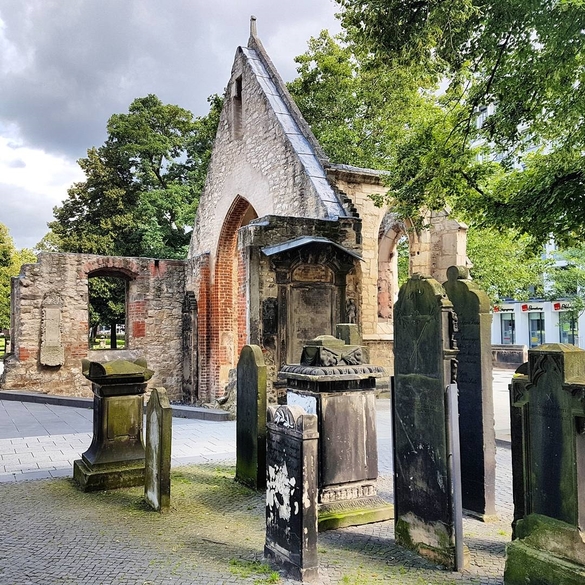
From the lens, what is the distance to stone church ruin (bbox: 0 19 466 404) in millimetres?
11141

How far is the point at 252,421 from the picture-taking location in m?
6.66

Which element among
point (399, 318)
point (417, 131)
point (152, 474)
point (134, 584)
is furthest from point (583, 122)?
point (134, 584)

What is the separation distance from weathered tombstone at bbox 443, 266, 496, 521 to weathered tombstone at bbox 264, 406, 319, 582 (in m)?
2.12

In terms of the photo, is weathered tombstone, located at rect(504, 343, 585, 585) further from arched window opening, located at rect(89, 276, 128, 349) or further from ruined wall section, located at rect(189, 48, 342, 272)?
arched window opening, located at rect(89, 276, 128, 349)

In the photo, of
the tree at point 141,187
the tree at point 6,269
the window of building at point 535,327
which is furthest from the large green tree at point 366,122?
the tree at point 6,269

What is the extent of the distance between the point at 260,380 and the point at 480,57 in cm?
628

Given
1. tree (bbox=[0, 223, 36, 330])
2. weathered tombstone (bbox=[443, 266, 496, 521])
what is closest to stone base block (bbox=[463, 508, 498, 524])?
weathered tombstone (bbox=[443, 266, 496, 521])

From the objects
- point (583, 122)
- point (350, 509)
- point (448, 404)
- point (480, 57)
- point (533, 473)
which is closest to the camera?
point (533, 473)

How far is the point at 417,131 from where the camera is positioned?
10602mm

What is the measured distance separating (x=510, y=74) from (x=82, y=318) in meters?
12.6

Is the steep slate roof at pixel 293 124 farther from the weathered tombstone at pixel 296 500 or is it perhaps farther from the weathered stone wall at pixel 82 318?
the weathered tombstone at pixel 296 500

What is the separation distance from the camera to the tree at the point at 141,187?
26.2 m

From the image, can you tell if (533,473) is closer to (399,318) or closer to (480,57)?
(399,318)

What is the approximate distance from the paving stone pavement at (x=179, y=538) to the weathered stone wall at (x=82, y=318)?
809 centimetres
